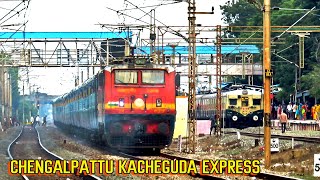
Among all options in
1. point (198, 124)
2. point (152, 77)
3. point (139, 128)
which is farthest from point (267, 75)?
point (198, 124)

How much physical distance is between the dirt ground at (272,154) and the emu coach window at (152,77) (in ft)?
11.4

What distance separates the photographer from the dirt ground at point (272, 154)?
71.5 feet

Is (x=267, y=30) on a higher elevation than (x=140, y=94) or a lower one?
higher

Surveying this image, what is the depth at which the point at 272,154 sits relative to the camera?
90.4 feet

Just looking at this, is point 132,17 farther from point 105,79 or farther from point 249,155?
point 249,155

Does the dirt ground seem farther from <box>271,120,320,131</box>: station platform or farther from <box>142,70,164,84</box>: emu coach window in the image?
<box>271,120,320,131</box>: station platform

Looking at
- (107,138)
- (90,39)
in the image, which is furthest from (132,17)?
(90,39)

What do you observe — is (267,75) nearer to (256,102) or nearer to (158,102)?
(158,102)

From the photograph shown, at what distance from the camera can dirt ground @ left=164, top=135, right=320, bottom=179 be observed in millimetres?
21792

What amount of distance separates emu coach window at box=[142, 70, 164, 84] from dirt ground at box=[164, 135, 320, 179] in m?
3.47

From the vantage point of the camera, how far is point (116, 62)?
2831cm

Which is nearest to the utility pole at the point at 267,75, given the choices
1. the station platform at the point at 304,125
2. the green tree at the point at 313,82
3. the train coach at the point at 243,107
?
the station platform at the point at 304,125

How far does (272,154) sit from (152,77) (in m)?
5.18

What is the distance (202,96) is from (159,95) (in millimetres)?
34660
